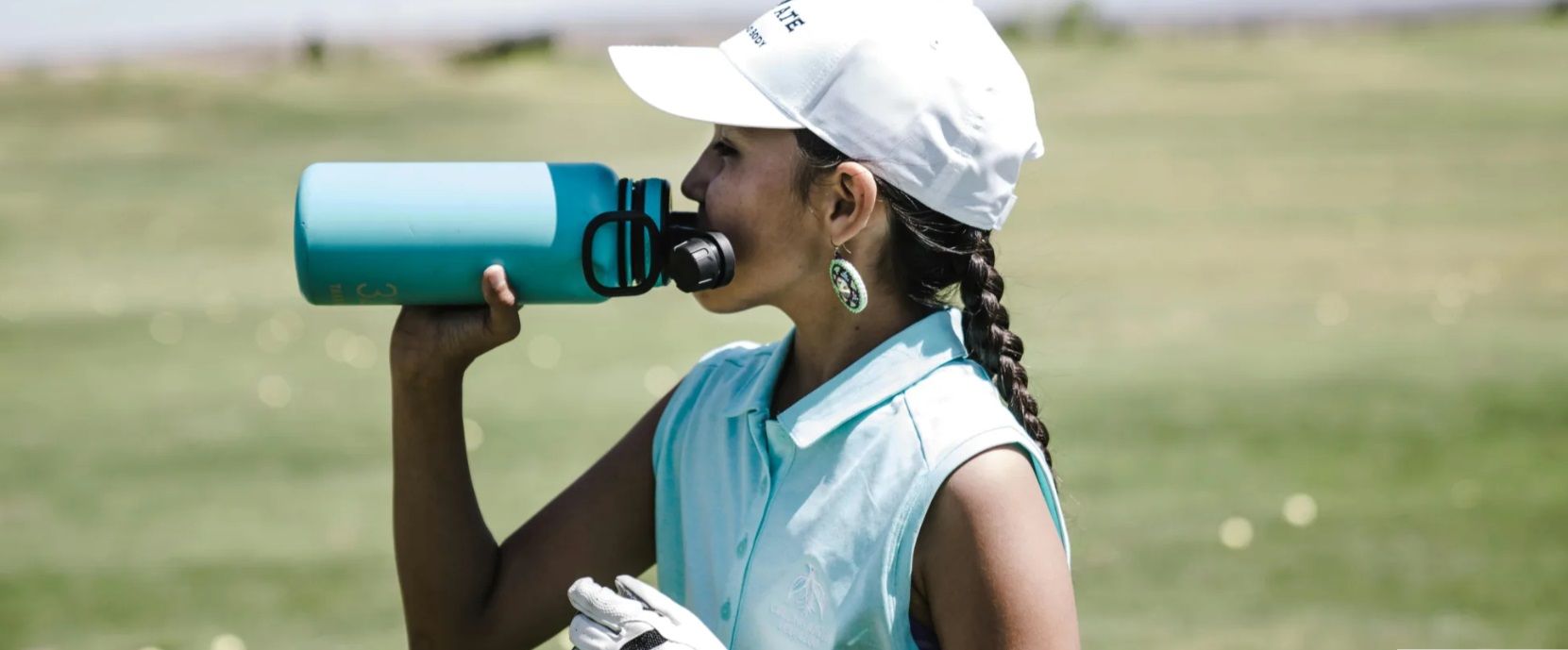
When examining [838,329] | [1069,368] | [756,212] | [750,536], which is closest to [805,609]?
[750,536]

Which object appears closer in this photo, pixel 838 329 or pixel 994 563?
pixel 994 563

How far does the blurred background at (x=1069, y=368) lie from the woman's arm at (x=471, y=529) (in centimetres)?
67

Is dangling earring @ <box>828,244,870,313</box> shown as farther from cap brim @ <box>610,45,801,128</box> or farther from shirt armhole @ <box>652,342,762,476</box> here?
shirt armhole @ <box>652,342,762,476</box>

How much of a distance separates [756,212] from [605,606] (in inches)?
21.7

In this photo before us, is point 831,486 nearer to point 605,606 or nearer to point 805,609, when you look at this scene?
point 805,609

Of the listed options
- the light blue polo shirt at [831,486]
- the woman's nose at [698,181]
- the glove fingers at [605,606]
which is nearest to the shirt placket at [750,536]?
the light blue polo shirt at [831,486]

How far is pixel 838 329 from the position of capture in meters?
2.48

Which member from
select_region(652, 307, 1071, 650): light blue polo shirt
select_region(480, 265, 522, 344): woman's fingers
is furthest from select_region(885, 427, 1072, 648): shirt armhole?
select_region(480, 265, 522, 344): woman's fingers

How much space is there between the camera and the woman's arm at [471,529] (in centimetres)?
257

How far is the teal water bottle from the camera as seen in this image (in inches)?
94.0

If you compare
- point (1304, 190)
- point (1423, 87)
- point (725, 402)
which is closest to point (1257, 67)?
point (1423, 87)

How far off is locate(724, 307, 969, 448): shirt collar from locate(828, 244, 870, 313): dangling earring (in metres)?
0.07

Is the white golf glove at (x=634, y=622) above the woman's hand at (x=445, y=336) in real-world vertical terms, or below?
below

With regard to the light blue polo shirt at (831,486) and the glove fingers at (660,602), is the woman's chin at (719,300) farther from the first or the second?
the glove fingers at (660,602)
